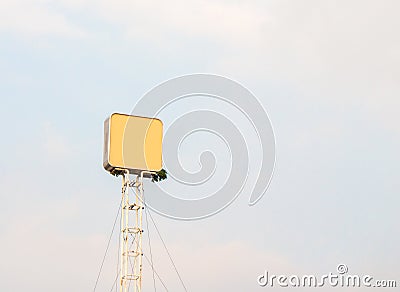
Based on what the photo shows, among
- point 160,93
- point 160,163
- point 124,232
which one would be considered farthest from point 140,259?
point 160,93

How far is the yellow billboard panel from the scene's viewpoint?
4456 centimetres

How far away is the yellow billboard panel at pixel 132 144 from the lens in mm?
44562

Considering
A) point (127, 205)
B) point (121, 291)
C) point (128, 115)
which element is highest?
point (128, 115)

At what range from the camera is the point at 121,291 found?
4406 centimetres

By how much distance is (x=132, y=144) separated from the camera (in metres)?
45.0

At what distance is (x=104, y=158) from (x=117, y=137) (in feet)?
3.63

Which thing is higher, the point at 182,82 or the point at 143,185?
the point at 182,82

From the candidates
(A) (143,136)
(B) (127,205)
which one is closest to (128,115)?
(A) (143,136)

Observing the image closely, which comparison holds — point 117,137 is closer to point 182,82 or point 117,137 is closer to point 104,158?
point 104,158

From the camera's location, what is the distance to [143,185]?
1784 inches

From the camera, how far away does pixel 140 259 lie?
4425 cm

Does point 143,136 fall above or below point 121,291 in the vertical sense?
above

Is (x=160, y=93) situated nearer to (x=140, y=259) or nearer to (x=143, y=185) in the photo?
(x=143, y=185)

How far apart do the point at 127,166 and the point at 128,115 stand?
224 cm
